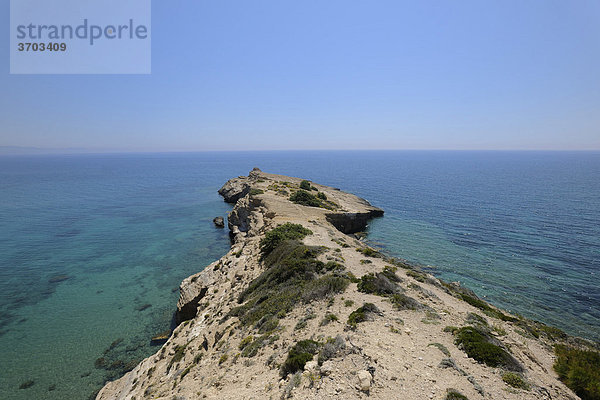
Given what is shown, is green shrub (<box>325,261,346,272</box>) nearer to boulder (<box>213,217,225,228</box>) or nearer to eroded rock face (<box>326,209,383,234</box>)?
eroded rock face (<box>326,209,383,234</box>)

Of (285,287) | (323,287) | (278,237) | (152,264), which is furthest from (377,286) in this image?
(152,264)

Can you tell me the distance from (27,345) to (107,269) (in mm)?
15877

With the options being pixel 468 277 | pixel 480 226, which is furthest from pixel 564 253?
pixel 468 277

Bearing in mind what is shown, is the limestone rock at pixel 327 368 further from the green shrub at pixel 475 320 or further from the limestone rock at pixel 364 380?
the green shrub at pixel 475 320

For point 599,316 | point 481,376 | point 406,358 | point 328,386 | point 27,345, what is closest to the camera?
point 328,386

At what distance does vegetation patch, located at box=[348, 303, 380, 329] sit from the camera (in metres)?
14.4

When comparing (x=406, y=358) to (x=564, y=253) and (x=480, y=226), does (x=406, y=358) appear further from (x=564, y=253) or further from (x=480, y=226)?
(x=480, y=226)

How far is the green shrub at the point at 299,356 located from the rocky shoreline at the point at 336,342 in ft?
0.17

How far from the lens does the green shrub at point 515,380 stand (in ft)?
33.8

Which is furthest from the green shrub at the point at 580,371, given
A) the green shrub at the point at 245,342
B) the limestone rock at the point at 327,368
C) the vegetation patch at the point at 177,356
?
the vegetation patch at the point at 177,356

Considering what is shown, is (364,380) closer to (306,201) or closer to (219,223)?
(306,201)

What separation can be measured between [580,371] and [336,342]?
37.7 feet

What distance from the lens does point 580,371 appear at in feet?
39.5

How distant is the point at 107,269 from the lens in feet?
130
